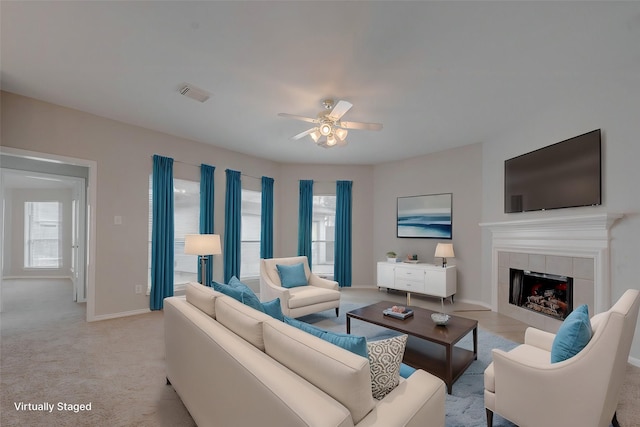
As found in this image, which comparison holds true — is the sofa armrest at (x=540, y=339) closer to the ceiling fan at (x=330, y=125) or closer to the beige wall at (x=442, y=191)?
the ceiling fan at (x=330, y=125)

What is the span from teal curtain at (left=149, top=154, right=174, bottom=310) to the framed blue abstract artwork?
14.1 ft

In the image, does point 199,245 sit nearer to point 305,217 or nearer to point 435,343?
point 435,343

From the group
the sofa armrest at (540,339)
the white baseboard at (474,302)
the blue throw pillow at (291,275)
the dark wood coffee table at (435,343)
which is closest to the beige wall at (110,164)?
the blue throw pillow at (291,275)

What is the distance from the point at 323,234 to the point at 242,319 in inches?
207

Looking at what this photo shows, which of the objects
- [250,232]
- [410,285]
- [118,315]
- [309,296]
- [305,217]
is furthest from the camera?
[305,217]

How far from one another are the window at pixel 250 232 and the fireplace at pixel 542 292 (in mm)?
4554

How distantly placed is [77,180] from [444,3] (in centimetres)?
618

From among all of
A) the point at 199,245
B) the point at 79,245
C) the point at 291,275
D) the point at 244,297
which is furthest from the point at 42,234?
the point at 244,297

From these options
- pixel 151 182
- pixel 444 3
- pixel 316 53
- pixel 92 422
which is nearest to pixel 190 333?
pixel 92 422

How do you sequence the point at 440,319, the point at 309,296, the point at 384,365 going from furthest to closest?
the point at 309,296, the point at 440,319, the point at 384,365

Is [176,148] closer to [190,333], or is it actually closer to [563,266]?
[190,333]

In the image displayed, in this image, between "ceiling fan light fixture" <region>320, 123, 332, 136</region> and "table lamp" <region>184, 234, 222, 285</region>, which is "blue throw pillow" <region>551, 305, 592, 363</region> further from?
"table lamp" <region>184, 234, 222, 285</region>

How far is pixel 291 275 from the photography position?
4.32 metres

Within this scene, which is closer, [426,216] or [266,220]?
[426,216]
